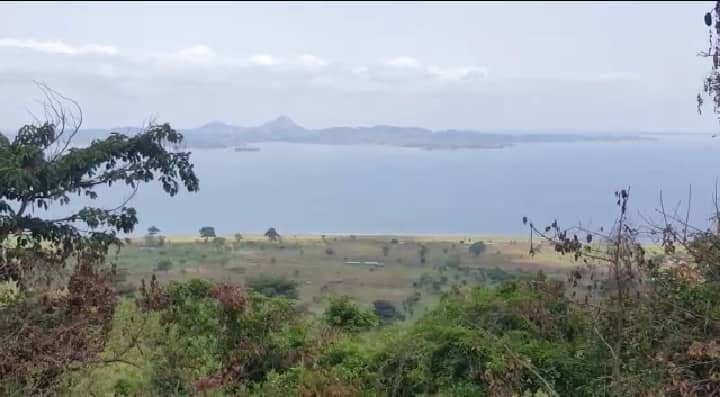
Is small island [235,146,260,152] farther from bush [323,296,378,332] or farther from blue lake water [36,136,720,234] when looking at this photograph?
bush [323,296,378,332]

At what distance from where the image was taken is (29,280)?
583 centimetres

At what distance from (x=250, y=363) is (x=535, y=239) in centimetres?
304

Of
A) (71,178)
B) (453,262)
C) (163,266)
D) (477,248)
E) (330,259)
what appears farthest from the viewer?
(330,259)

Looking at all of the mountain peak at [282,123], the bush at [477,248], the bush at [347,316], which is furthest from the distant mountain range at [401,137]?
the bush at [347,316]

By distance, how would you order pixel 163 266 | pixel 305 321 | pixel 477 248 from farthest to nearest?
1. pixel 477 248
2. pixel 163 266
3. pixel 305 321

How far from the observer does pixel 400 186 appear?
8031 cm

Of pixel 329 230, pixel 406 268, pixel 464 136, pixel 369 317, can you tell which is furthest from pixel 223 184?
pixel 369 317

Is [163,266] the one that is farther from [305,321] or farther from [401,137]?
[401,137]

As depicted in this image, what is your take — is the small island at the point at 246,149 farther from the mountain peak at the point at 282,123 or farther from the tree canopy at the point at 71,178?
the tree canopy at the point at 71,178

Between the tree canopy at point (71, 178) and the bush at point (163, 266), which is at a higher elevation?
the tree canopy at point (71, 178)

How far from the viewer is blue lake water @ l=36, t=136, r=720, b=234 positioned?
139 feet

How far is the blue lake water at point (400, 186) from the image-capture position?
42.3 meters

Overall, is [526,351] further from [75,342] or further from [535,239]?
[75,342]

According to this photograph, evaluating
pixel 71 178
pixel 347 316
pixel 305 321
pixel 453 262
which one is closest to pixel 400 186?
pixel 453 262
